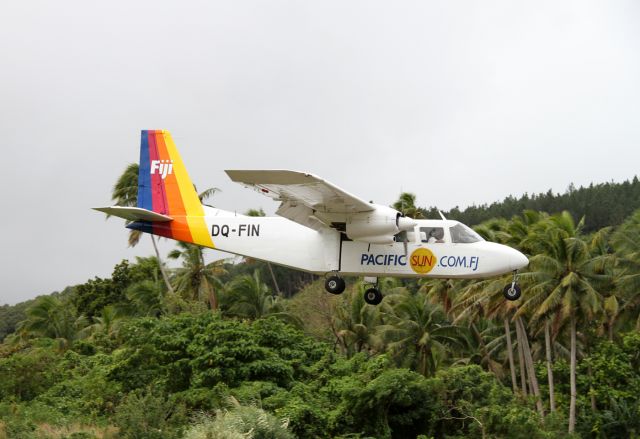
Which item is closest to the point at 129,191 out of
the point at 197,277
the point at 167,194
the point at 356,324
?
the point at 197,277

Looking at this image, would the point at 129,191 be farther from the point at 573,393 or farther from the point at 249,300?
the point at 573,393

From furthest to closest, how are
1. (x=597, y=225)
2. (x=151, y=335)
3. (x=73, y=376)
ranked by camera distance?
(x=597, y=225) → (x=73, y=376) → (x=151, y=335)

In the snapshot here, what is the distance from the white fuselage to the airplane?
0.03 metres

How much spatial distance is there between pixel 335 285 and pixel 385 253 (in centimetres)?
160

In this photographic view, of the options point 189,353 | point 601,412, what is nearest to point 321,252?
point 189,353

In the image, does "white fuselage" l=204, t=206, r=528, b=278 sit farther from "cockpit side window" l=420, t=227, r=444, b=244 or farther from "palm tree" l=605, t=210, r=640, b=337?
"palm tree" l=605, t=210, r=640, b=337

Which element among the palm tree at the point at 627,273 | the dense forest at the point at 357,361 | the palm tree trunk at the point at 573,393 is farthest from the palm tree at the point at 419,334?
the palm tree at the point at 627,273

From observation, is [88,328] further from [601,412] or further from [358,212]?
[358,212]

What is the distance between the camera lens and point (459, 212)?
112688 mm

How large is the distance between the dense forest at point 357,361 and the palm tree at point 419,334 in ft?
0.24

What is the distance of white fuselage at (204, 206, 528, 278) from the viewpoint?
21.9 metres

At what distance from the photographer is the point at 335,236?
2239 cm

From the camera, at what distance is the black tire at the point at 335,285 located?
875 inches

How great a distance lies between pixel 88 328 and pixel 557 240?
99.8 ft
